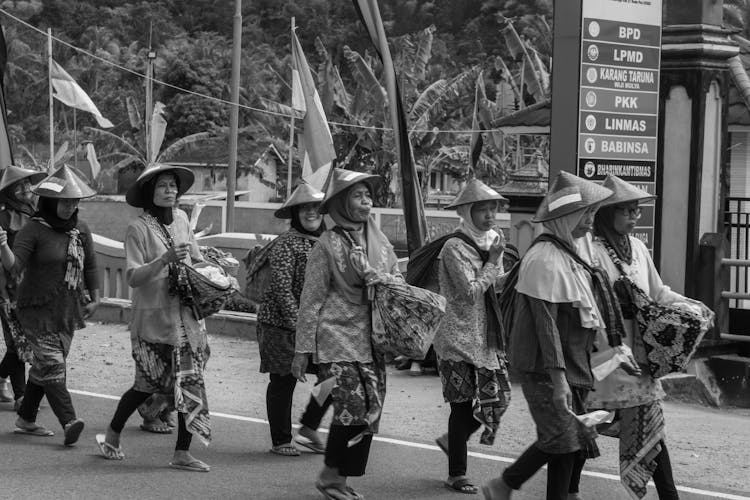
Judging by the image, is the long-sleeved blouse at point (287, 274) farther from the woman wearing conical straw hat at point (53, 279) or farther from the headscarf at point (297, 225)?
the woman wearing conical straw hat at point (53, 279)

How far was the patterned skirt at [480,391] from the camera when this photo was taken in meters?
6.75

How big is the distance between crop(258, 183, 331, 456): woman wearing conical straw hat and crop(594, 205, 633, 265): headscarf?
7.72 feet

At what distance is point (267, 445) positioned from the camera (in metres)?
8.16

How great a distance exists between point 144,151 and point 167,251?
3893 cm

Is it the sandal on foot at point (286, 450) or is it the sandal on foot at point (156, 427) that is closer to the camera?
the sandal on foot at point (286, 450)

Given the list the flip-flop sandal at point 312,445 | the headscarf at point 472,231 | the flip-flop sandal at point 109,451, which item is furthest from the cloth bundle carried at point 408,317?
the flip-flop sandal at point 109,451

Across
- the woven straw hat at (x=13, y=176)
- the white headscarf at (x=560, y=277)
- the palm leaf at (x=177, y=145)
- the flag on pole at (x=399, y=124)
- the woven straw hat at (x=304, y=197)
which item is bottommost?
the white headscarf at (x=560, y=277)

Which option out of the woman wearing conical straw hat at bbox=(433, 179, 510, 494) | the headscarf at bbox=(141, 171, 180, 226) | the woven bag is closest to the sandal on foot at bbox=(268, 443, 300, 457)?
the woven bag

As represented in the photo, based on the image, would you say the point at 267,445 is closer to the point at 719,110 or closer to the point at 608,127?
the point at 608,127

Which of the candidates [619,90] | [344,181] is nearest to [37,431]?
[344,181]

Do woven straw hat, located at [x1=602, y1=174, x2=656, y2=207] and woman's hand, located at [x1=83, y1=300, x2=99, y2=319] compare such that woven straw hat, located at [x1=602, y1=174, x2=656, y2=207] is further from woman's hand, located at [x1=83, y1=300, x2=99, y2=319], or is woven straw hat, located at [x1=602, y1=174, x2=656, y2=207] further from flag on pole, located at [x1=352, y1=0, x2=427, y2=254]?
flag on pole, located at [x1=352, y1=0, x2=427, y2=254]

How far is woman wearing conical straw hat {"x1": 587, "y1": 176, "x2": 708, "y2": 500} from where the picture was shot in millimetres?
5684

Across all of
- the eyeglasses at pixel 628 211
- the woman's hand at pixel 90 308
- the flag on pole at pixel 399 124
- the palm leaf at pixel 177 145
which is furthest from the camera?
the palm leaf at pixel 177 145

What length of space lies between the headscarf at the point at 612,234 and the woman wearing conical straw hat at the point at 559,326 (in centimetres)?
20
